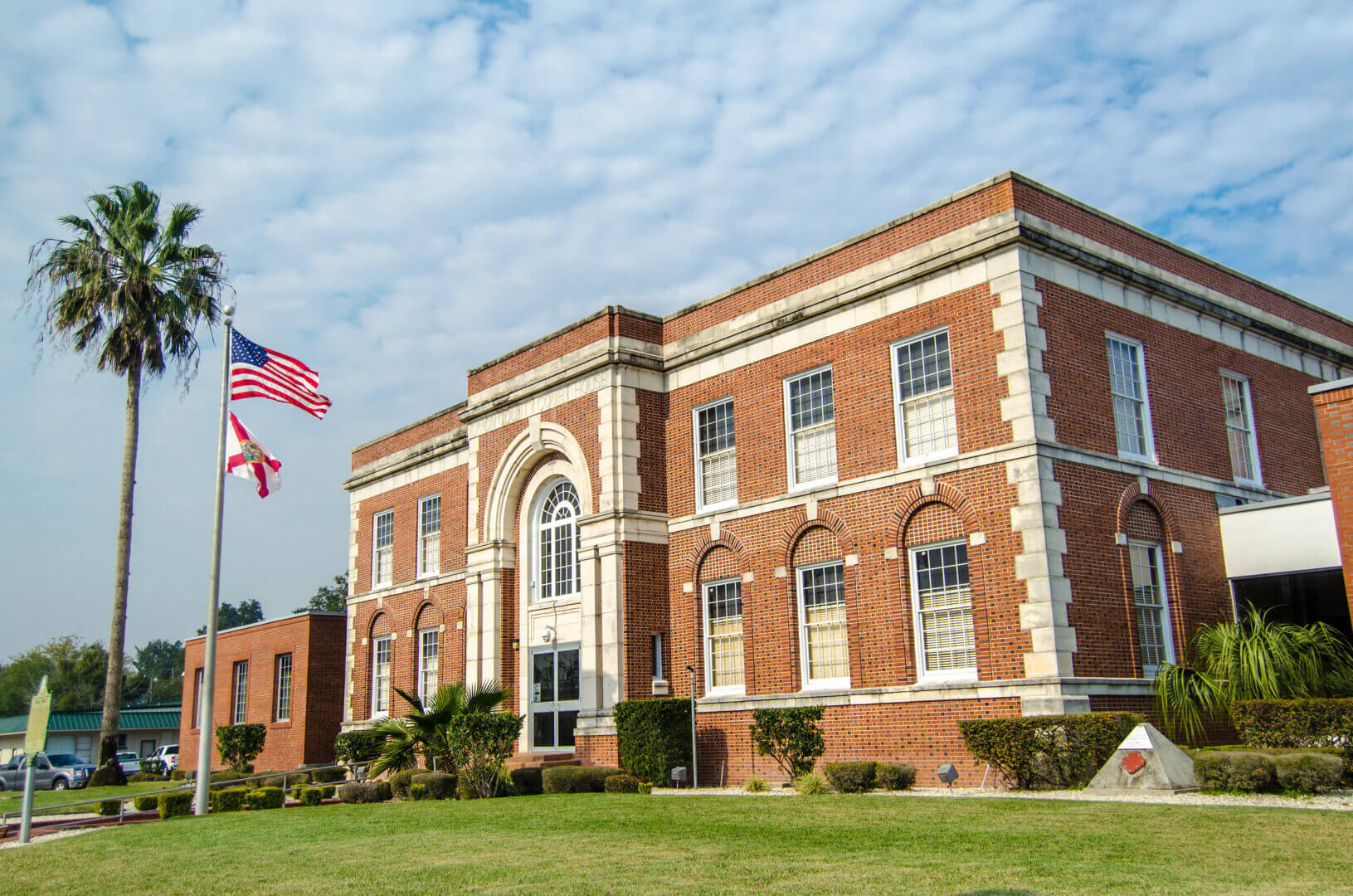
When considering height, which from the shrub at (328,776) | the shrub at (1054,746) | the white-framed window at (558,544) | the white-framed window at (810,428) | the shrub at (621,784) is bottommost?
the shrub at (328,776)

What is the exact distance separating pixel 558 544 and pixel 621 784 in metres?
7.21

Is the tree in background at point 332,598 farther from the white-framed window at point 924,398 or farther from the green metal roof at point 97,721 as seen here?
the white-framed window at point 924,398

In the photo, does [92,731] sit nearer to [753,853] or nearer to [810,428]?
[810,428]

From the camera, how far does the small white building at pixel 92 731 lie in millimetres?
63031

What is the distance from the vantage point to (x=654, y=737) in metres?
21.6

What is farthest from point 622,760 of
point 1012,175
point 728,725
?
point 1012,175

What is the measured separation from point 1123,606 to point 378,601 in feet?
74.8

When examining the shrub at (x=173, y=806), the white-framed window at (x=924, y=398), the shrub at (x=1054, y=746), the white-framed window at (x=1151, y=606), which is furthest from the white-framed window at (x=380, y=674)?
the white-framed window at (x=1151, y=606)

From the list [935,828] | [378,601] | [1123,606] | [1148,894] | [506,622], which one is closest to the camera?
[1148,894]

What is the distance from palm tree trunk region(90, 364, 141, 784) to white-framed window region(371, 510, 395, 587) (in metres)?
7.09

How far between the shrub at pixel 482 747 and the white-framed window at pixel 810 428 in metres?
7.12

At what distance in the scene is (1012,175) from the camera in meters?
19.1

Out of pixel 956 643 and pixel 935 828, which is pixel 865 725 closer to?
pixel 956 643

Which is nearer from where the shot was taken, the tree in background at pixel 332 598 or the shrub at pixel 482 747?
the shrub at pixel 482 747
